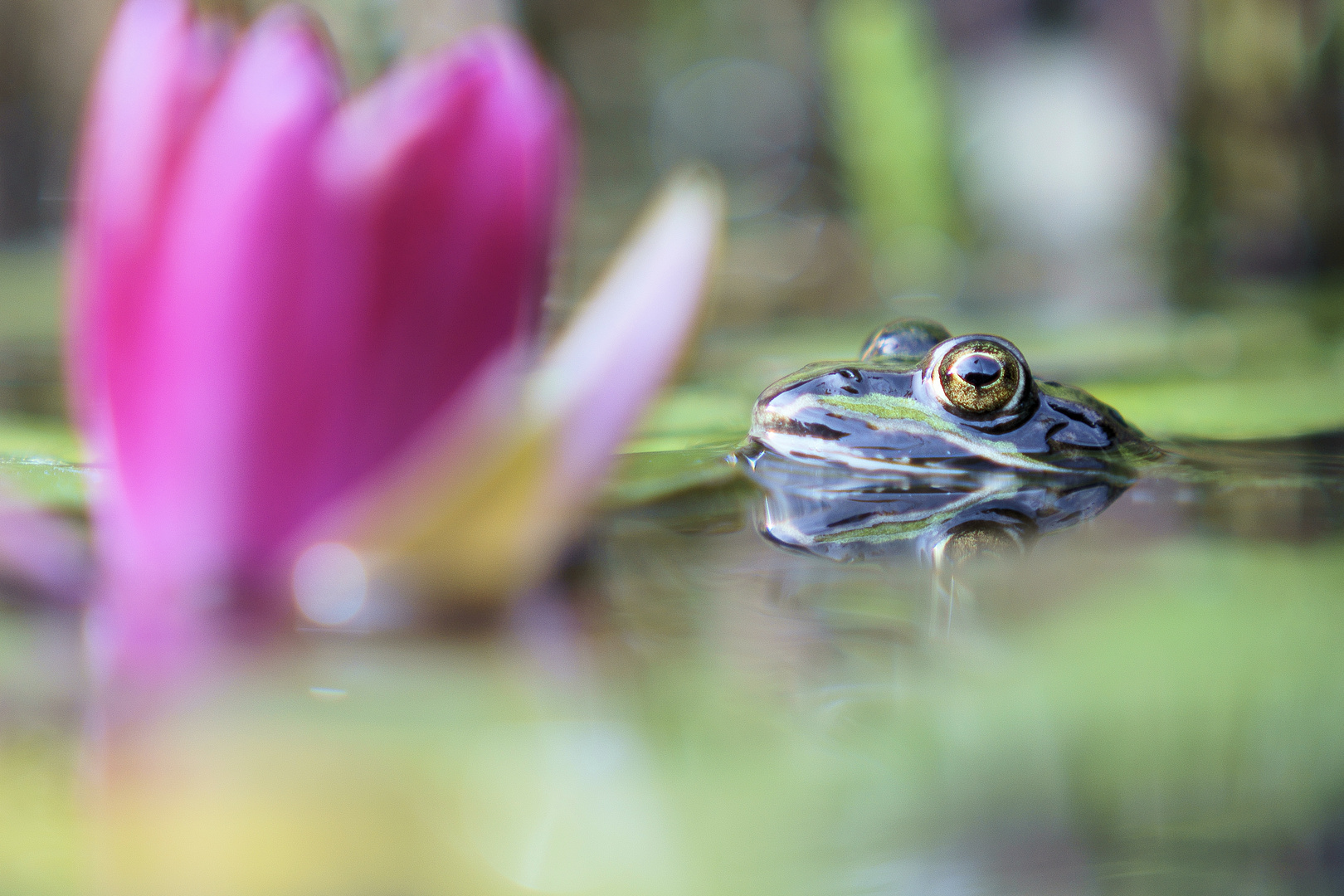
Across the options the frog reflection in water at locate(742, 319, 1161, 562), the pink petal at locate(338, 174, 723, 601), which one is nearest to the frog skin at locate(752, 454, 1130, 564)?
the frog reflection in water at locate(742, 319, 1161, 562)

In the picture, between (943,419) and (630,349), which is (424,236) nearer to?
(630,349)

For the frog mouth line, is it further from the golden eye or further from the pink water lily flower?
the pink water lily flower

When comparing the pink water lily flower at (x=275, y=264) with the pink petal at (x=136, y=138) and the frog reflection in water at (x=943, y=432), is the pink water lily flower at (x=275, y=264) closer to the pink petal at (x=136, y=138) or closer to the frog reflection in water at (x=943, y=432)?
the pink petal at (x=136, y=138)

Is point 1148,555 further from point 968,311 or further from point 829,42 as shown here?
point 829,42

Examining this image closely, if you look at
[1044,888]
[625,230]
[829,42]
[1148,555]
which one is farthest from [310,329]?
[829,42]

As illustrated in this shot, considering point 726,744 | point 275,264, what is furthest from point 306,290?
point 726,744

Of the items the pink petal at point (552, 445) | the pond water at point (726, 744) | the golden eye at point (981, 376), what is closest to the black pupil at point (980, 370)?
the golden eye at point (981, 376)

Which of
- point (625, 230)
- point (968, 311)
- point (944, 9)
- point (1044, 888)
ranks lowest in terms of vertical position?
point (1044, 888)

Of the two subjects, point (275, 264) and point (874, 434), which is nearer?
point (275, 264)
